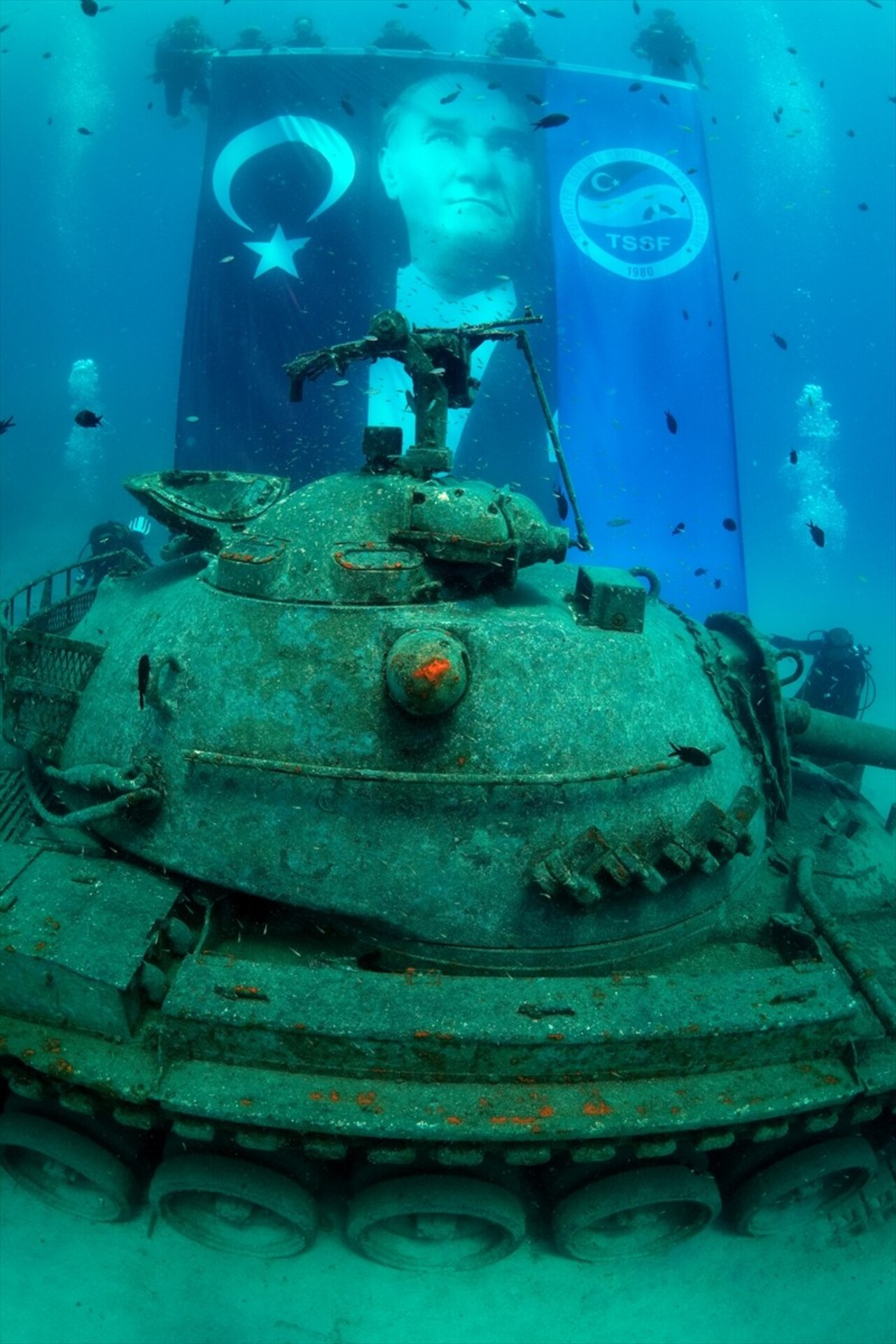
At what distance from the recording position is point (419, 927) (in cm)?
362

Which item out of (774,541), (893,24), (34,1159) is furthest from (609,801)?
(893,24)

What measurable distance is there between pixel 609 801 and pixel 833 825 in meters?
2.44

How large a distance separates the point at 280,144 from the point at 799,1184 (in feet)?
54.6

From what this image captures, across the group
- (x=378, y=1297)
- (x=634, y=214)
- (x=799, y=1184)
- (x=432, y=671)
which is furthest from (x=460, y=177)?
(x=378, y=1297)

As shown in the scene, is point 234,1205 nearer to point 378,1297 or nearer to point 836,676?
point 378,1297

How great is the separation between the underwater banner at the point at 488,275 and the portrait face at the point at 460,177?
0.12 ft

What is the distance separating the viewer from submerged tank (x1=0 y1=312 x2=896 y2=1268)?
3180 millimetres

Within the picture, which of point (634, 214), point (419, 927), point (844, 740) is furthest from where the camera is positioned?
point (634, 214)

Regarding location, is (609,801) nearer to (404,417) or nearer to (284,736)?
(284,736)

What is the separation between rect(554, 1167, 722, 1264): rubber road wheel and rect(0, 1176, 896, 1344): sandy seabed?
282 mm

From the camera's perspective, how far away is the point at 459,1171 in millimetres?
3604

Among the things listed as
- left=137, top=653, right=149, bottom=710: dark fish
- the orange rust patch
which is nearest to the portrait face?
left=137, top=653, right=149, bottom=710: dark fish

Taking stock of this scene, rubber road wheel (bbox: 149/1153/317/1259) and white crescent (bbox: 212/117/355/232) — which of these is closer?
rubber road wheel (bbox: 149/1153/317/1259)

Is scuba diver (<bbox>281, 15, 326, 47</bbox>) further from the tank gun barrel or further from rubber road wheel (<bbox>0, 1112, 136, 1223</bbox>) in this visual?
rubber road wheel (<bbox>0, 1112, 136, 1223</bbox>)
